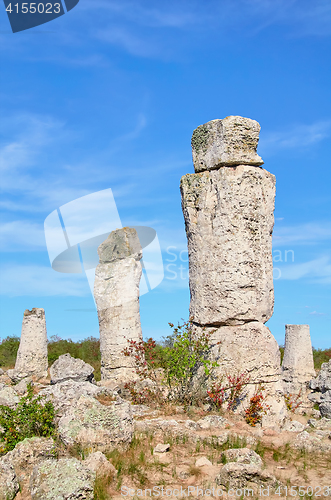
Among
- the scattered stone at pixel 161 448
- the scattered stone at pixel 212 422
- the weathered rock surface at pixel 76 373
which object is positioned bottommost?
the scattered stone at pixel 161 448

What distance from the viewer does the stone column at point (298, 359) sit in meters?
15.3

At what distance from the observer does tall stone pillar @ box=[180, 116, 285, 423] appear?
333 inches

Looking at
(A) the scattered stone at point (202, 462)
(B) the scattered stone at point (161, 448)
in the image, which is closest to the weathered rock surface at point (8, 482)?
(B) the scattered stone at point (161, 448)

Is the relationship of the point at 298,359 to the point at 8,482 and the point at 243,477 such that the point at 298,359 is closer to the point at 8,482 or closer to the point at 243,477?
the point at 243,477

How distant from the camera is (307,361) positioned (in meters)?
15.5

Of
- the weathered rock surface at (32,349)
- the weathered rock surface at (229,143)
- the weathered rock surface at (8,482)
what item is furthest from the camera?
the weathered rock surface at (32,349)

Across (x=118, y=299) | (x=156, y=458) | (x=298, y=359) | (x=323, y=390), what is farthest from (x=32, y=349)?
(x=156, y=458)

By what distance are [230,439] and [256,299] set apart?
2612 millimetres

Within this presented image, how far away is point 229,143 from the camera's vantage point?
8766mm

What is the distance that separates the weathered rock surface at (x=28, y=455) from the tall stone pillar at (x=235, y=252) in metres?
3.46

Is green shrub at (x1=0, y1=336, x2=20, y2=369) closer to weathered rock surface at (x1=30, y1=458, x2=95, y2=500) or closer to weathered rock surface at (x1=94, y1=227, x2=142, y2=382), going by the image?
weathered rock surface at (x1=94, y1=227, x2=142, y2=382)

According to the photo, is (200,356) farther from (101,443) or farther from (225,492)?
(225,492)

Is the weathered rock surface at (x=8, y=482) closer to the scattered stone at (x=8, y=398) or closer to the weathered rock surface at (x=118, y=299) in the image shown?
the scattered stone at (x=8, y=398)

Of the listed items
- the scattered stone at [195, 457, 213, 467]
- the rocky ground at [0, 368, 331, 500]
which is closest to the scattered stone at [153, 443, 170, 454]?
the rocky ground at [0, 368, 331, 500]
